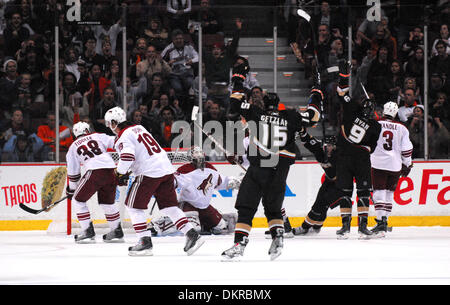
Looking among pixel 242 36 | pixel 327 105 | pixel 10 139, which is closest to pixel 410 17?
pixel 327 105

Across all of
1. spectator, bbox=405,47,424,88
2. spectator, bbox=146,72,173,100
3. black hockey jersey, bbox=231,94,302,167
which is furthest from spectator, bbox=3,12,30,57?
spectator, bbox=405,47,424,88

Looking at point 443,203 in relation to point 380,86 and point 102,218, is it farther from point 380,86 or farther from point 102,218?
point 102,218

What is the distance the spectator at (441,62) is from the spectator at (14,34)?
5.87 metres

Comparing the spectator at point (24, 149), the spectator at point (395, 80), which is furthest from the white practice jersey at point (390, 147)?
the spectator at point (24, 149)

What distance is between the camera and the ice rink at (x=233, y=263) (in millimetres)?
5188

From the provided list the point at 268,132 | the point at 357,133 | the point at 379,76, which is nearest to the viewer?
the point at 268,132

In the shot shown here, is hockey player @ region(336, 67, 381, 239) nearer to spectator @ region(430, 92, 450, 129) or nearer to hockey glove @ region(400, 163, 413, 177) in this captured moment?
hockey glove @ region(400, 163, 413, 177)

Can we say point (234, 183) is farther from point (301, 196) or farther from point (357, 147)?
point (301, 196)

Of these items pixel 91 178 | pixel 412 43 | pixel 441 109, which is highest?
pixel 412 43

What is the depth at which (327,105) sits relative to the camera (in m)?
10.8

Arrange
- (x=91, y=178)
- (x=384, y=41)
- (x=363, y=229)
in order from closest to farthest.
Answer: (x=91, y=178) → (x=363, y=229) → (x=384, y=41)

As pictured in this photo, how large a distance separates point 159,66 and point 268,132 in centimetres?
452

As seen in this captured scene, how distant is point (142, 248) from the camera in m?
6.95

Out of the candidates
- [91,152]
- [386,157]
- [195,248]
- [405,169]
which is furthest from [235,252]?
[405,169]
